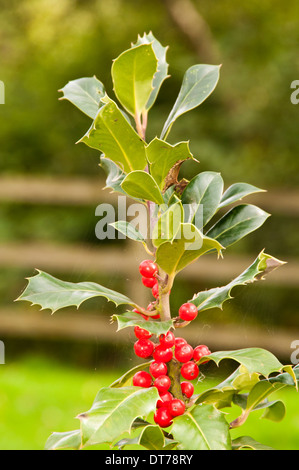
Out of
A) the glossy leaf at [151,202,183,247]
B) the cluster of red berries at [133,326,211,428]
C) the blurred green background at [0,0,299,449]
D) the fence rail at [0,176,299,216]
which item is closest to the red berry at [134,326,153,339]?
the cluster of red berries at [133,326,211,428]

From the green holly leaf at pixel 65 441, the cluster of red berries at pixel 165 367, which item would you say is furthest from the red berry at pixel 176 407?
the green holly leaf at pixel 65 441

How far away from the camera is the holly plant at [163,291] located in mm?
648

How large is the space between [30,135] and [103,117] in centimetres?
479

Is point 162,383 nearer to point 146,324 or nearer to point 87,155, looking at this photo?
point 146,324

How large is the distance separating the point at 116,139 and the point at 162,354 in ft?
0.80

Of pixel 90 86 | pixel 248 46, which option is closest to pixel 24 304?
pixel 248 46

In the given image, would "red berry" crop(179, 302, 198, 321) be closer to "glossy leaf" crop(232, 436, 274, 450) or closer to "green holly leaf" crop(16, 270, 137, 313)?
"green holly leaf" crop(16, 270, 137, 313)

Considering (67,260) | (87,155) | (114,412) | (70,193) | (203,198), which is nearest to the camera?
(114,412)

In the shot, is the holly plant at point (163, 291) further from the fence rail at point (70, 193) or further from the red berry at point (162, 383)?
the fence rail at point (70, 193)

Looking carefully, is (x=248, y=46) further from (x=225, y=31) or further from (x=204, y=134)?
(x=204, y=134)

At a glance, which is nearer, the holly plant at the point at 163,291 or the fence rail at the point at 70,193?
the holly plant at the point at 163,291

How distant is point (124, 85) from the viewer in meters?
0.73

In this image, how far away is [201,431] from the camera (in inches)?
25.5

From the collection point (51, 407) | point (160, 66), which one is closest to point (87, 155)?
point (51, 407)
